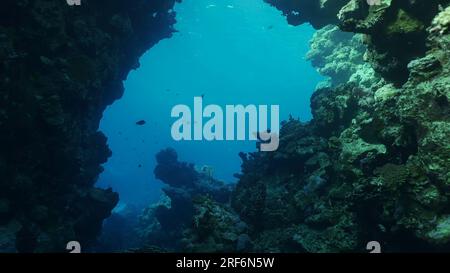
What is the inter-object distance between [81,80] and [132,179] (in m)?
88.1

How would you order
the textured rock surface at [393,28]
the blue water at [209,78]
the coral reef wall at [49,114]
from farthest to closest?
1. the blue water at [209,78]
2. the coral reef wall at [49,114]
3. the textured rock surface at [393,28]

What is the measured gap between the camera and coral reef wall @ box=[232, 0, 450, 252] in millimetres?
7156

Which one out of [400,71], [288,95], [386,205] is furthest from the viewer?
[288,95]

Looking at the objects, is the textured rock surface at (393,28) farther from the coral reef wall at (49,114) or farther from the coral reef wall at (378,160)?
the coral reef wall at (49,114)

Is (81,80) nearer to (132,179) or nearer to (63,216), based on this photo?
(63,216)

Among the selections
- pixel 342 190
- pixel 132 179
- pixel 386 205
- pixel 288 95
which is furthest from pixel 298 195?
pixel 288 95

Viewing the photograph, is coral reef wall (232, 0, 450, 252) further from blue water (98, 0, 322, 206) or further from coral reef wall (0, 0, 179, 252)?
blue water (98, 0, 322, 206)

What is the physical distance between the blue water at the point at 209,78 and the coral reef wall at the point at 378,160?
72.4ft

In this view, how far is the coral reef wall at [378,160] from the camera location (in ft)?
23.5

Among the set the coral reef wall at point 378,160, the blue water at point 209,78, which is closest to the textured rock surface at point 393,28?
the coral reef wall at point 378,160

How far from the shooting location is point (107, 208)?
584 inches

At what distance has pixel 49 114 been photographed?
37.7 feet

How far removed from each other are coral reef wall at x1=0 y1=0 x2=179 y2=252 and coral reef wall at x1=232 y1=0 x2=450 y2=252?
6084 mm

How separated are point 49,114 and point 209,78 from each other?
3607 inches
